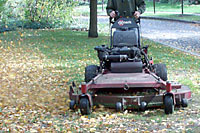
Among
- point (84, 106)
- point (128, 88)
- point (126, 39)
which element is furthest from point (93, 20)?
point (84, 106)

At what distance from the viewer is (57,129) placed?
6.27 meters

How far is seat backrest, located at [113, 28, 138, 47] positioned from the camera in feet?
27.3

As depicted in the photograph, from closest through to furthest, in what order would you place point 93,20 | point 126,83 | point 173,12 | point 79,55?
point 126,83 → point 79,55 → point 93,20 → point 173,12

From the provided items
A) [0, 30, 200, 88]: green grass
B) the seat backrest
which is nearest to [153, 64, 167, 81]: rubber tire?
the seat backrest

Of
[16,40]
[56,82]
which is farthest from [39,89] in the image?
[16,40]

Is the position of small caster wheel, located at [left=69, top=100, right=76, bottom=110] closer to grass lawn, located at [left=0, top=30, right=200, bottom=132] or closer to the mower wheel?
A: grass lawn, located at [left=0, top=30, right=200, bottom=132]

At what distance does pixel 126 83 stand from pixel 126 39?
1.41 m

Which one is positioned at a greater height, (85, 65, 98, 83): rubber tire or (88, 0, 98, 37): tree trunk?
(88, 0, 98, 37): tree trunk

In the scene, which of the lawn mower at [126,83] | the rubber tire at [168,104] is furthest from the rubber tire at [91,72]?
the rubber tire at [168,104]

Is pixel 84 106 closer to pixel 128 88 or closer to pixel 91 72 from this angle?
pixel 128 88

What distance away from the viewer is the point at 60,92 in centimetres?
896

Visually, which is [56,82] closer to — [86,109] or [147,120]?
[86,109]

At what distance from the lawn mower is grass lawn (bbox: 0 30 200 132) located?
0.17m

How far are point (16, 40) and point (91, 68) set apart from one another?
11731mm
